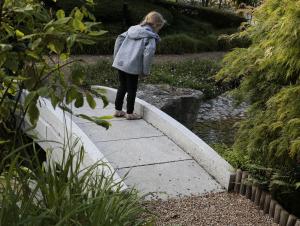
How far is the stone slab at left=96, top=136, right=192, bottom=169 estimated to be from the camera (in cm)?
505

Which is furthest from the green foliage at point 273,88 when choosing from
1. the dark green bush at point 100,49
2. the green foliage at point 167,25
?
the green foliage at point 167,25

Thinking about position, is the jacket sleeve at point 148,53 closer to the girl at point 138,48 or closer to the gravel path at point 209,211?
the girl at point 138,48

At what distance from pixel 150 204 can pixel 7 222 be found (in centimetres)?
184

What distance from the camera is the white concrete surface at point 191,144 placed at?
467 cm

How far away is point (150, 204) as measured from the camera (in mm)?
4125

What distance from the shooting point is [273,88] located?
14.9 feet

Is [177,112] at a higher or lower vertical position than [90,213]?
lower

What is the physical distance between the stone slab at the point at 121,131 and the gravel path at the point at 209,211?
5.49ft

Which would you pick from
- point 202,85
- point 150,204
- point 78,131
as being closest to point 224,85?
point 202,85

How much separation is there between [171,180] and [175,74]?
699 cm

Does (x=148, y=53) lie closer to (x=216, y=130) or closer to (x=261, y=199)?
(x=261, y=199)

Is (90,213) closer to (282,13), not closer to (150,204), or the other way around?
(150,204)

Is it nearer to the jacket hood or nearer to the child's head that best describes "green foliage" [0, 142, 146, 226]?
the jacket hood

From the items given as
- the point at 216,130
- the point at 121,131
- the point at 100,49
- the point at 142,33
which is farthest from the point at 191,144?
the point at 100,49
